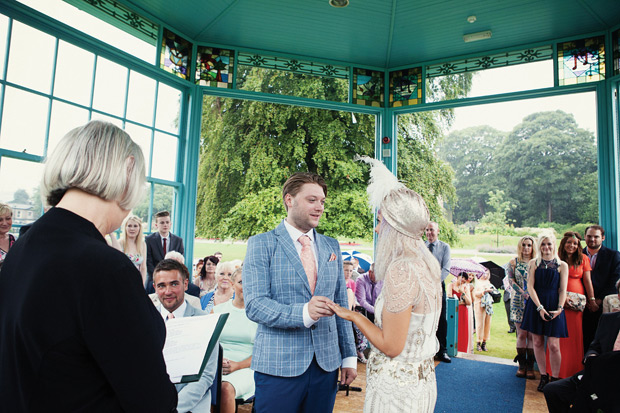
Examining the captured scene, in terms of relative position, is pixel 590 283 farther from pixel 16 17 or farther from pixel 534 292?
pixel 16 17

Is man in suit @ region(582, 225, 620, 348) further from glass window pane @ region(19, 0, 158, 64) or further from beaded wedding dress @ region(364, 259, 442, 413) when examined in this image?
glass window pane @ region(19, 0, 158, 64)

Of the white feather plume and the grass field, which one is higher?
the white feather plume

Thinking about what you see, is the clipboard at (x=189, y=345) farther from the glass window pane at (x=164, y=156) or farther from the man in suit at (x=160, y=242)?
the glass window pane at (x=164, y=156)

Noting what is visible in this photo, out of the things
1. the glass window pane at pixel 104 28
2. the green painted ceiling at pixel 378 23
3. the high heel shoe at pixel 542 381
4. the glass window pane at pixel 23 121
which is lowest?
the high heel shoe at pixel 542 381

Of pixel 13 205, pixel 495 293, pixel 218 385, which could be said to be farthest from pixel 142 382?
pixel 495 293

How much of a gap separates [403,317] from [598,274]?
4292 millimetres

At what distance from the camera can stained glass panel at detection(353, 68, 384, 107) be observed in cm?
615

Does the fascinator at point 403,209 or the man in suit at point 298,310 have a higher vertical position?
the fascinator at point 403,209

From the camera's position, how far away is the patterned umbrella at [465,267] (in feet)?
23.5

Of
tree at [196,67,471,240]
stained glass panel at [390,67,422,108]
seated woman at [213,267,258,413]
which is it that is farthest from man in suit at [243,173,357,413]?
tree at [196,67,471,240]

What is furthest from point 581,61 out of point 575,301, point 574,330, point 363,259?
point 363,259

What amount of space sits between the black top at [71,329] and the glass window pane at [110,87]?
165 inches

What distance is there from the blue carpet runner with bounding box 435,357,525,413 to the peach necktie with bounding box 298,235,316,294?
8.84ft

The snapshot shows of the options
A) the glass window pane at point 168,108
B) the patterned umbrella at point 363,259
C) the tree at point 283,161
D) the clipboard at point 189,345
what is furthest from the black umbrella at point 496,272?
the clipboard at point 189,345
